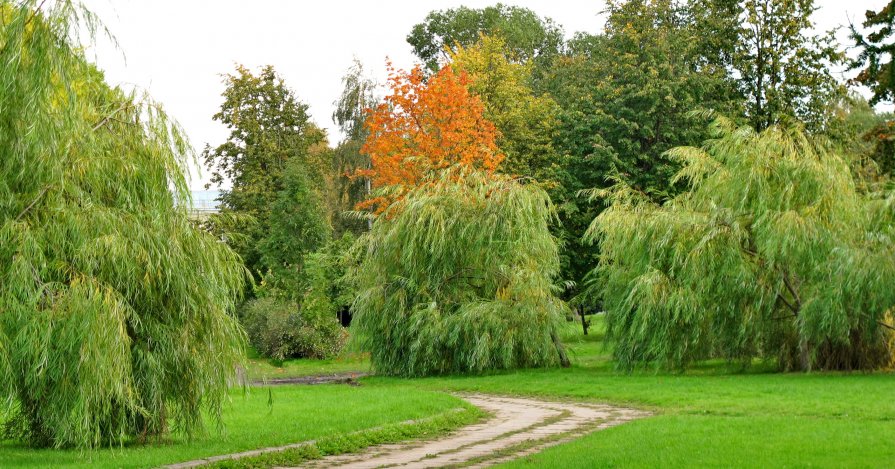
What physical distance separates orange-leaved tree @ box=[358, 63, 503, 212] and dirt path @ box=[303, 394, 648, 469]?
58.9ft

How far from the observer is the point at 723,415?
1653 centimetres

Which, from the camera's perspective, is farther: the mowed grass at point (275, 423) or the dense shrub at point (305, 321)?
the dense shrub at point (305, 321)

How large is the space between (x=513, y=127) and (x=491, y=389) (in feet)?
67.7

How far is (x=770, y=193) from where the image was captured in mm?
23703

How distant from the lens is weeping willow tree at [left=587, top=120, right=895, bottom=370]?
21828mm

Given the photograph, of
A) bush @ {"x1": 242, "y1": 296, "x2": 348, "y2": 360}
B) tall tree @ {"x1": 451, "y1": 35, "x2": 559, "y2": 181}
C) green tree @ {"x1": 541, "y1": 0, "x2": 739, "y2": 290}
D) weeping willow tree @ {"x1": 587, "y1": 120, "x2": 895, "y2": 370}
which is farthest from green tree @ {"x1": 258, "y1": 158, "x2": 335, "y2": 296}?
weeping willow tree @ {"x1": 587, "y1": 120, "x2": 895, "y2": 370}

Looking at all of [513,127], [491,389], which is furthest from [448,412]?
[513,127]

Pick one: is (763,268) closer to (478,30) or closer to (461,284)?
(461,284)

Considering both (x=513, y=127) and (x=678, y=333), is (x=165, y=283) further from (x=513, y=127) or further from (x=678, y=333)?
Answer: (x=513, y=127)

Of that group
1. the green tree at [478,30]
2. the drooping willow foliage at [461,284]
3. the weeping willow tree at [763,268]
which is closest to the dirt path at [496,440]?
the weeping willow tree at [763,268]

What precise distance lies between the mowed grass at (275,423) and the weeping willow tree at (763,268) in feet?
21.0

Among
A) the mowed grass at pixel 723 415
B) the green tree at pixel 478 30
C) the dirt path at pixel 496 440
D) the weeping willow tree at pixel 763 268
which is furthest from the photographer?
the green tree at pixel 478 30

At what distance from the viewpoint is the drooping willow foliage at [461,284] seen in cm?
2664

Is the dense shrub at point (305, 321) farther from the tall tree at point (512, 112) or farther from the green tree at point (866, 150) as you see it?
the green tree at point (866, 150)
